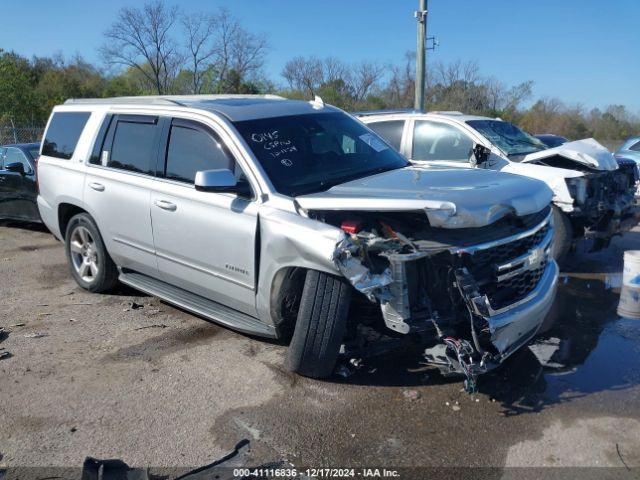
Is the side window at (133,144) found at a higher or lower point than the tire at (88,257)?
higher

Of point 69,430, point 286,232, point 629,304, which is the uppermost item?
point 286,232

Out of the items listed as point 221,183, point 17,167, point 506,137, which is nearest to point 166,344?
point 221,183

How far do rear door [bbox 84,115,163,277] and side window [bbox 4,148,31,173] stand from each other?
474 cm

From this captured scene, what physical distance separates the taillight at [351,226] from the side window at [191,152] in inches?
44.3

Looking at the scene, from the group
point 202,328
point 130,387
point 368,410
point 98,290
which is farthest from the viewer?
point 98,290

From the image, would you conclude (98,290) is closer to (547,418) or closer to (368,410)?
(368,410)

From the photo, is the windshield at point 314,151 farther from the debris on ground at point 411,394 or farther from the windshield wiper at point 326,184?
the debris on ground at point 411,394

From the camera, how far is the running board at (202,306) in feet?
14.0

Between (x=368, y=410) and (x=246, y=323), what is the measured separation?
1.17m

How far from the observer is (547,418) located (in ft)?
11.7

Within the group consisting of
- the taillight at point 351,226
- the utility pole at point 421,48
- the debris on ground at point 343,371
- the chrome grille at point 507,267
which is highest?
the utility pole at point 421,48

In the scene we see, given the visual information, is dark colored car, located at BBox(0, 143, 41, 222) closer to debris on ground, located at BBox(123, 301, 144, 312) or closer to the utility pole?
debris on ground, located at BBox(123, 301, 144, 312)

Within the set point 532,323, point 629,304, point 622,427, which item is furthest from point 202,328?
point 629,304

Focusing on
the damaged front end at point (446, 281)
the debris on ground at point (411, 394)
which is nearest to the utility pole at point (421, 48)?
the damaged front end at point (446, 281)
